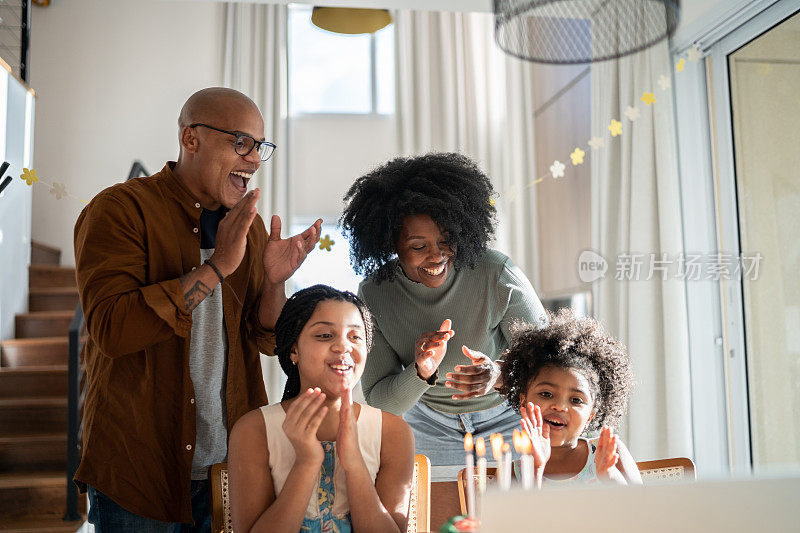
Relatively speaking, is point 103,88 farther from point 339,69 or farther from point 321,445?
point 321,445

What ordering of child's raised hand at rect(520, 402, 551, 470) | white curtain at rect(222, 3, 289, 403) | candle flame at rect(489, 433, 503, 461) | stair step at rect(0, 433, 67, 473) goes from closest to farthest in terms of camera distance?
candle flame at rect(489, 433, 503, 461)
child's raised hand at rect(520, 402, 551, 470)
stair step at rect(0, 433, 67, 473)
white curtain at rect(222, 3, 289, 403)

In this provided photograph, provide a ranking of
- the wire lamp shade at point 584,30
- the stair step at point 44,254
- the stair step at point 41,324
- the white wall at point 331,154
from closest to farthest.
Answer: the wire lamp shade at point 584,30
the stair step at point 41,324
the stair step at point 44,254
the white wall at point 331,154

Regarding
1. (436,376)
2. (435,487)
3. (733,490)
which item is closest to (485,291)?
(436,376)

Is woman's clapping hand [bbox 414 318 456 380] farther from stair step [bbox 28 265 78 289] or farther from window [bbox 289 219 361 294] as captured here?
stair step [bbox 28 265 78 289]

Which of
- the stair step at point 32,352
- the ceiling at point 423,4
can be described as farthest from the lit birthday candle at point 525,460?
the stair step at point 32,352

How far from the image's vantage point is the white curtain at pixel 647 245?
3.57 metres

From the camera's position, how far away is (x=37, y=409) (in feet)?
13.4

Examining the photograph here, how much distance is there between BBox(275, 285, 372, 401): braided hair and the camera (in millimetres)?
1516

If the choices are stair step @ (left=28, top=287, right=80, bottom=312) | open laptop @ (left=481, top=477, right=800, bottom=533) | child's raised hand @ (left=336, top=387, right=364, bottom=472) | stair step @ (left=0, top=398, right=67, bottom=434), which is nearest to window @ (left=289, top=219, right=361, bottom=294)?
stair step @ (left=28, top=287, right=80, bottom=312)

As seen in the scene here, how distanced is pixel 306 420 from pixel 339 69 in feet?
17.8

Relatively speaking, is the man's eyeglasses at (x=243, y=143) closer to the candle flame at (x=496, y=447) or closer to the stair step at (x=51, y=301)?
the candle flame at (x=496, y=447)

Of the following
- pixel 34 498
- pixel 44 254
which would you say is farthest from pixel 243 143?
pixel 44 254

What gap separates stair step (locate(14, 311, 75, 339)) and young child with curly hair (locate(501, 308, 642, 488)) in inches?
158

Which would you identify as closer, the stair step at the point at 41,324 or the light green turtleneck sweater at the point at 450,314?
the light green turtleneck sweater at the point at 450,314
